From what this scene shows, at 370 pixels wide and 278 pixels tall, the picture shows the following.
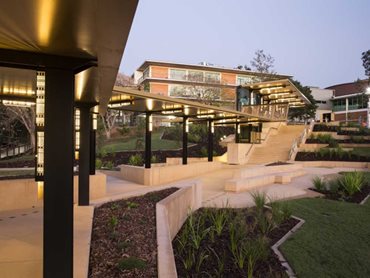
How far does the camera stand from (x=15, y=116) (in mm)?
27625

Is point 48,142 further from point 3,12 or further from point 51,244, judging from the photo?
point 3,12

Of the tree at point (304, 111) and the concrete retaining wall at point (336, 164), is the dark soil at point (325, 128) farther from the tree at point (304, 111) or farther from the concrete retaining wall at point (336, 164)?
the tree at point (304, 111)

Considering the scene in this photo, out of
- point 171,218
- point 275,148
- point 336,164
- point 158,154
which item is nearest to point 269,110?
point 275,148

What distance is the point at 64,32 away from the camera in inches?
128

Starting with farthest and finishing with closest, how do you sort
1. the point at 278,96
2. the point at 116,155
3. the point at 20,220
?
the point at 278,96 < the point at 116,155 < the point at 20,220

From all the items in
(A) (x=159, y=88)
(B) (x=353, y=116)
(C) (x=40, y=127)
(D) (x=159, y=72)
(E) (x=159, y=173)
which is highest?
(D) (x=159, y=72)

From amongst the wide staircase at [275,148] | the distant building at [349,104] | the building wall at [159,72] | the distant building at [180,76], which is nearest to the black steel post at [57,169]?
the wide staircase at [275,148]

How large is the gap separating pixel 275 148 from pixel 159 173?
47.8ft

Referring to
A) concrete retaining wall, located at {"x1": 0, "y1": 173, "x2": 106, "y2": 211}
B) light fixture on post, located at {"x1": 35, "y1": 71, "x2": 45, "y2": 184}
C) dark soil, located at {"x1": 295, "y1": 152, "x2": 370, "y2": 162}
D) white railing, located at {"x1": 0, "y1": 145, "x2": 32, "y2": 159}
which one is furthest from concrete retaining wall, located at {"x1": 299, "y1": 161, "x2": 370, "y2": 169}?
white railing, located at {"x1": 0, "y1": 145, "x2": 32, "y2": 159}

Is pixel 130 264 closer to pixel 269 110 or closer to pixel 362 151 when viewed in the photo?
pixel 362 151

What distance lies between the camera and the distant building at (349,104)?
5831cm

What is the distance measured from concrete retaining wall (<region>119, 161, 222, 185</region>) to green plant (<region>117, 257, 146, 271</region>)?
8.52m

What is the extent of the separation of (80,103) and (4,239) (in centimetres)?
346

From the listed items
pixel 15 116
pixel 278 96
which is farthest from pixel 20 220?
pixel 278 96
